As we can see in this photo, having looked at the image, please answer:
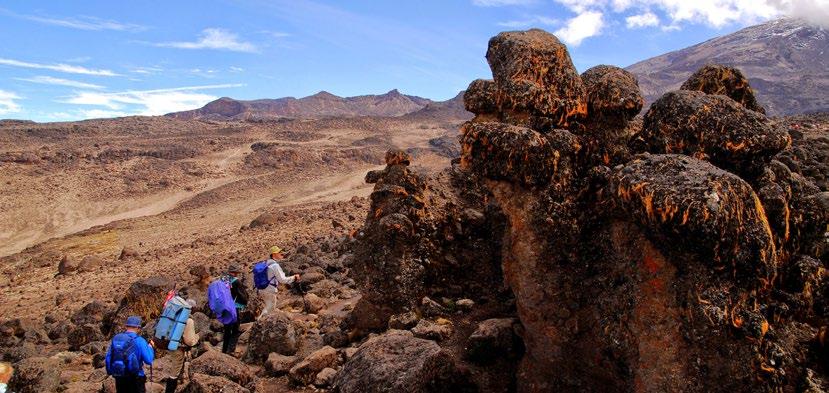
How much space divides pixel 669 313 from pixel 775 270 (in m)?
0.88

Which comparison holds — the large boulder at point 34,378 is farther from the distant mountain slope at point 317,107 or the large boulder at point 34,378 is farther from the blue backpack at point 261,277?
the distant mountain slope at point 317,107

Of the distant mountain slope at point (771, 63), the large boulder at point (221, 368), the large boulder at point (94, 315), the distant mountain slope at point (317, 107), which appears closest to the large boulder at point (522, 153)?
the large boulder at point (221, 368)

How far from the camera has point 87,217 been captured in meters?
38.0

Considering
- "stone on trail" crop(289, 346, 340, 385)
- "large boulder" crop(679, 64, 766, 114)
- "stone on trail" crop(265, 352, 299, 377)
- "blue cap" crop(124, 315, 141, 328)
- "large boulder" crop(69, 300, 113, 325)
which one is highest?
"large boulder" crop(679, 64, 766, 114)

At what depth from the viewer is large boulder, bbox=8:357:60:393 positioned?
854 centimetres

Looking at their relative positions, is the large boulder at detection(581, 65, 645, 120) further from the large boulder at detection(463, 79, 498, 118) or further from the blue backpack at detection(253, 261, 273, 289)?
the blue backpack at detection(253, 261, 273, 289)

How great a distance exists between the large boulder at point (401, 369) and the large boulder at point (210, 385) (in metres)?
1.33

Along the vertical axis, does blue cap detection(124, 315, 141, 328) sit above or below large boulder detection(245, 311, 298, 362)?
above

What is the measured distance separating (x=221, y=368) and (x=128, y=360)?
121cm

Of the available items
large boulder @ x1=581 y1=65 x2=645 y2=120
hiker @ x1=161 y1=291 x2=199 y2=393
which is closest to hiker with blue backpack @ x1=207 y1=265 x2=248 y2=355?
hiker @ x1=161 y1=291 x2=199 y2=393

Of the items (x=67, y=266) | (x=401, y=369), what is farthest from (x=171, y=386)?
(x=67, y=266)

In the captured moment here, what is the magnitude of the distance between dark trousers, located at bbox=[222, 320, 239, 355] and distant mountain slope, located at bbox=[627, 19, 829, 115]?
→ 8279 centimetres

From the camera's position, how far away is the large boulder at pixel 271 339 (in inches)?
368

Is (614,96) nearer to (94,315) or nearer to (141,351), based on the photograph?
(141,351)
